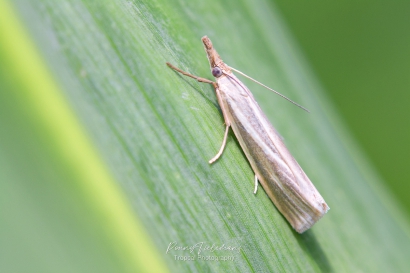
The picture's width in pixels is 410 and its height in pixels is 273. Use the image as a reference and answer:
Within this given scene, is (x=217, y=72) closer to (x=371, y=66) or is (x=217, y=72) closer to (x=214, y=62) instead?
→ (x=214, y=62)

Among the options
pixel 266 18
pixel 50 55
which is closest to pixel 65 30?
pixel 50 55

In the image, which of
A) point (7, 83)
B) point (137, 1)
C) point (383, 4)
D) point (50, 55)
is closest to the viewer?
point (7, 83)

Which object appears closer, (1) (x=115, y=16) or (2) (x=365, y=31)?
(1) (x=115, y=16)

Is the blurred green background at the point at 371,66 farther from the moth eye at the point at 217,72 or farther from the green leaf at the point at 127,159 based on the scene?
the moth eye at the point at 217,72

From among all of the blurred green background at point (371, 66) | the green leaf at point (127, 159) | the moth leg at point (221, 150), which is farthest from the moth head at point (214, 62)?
the blurred green background at point (371, 66)

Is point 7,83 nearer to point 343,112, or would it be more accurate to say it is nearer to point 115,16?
point 115,16

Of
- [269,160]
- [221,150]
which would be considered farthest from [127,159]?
[269,160]

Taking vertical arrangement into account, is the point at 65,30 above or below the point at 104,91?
above

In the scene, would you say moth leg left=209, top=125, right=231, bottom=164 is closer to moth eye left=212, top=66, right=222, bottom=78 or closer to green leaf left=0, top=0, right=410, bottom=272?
green leaf left=0, top=0, right=410, bottom=272

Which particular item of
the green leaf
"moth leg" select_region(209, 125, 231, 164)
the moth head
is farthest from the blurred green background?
"moth leg" select_region(209, 125, 231, 164)
